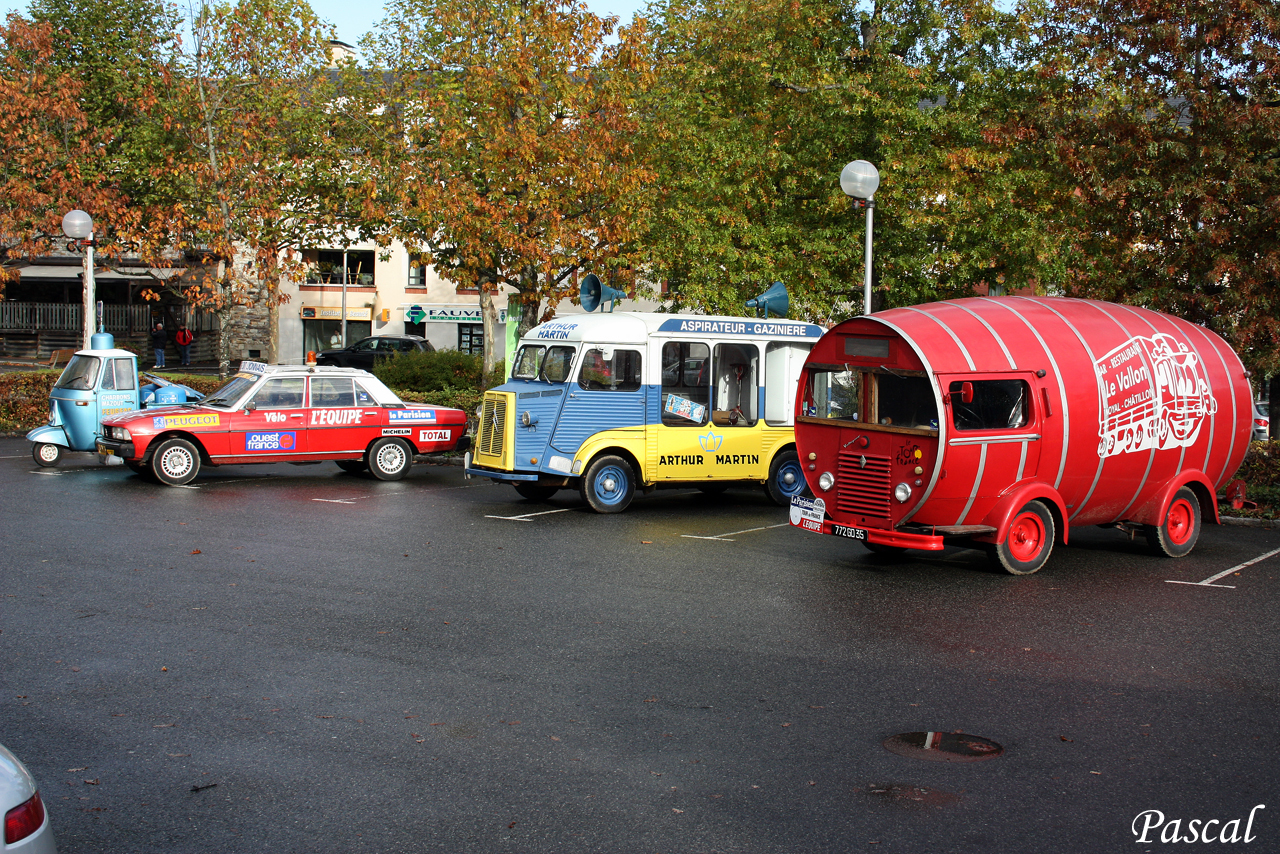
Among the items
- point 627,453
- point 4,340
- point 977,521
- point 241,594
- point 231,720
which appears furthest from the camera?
point 4,340

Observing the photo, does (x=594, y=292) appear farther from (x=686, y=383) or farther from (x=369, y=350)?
(x=369, y=350)

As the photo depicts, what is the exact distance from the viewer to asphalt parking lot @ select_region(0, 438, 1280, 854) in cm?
538

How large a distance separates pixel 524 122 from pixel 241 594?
17216mm

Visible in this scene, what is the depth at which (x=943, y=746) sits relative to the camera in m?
6.43

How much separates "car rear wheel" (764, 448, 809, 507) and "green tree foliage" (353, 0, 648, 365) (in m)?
9.90

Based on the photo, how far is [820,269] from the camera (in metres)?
25.7

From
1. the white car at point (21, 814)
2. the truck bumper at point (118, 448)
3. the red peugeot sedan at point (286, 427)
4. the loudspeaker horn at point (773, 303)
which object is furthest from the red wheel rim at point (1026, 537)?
the truck bumper at point (118, 448)

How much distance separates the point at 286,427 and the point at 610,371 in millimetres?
5505

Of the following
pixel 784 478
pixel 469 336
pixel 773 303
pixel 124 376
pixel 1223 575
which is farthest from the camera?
pixel 469 336

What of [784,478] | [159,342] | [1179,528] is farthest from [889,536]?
[159,342]

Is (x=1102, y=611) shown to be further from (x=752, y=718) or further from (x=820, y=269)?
(x=820, y=269)

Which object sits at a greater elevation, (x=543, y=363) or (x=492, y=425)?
(x=543, y=363)

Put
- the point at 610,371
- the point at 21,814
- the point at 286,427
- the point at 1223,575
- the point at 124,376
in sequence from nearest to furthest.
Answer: the point at 21,814 → the point at 1223,575 → the point at 610,371 → the point at 286,427 → the point at 124,376

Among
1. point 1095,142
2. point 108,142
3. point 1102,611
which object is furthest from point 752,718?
point 108,142
